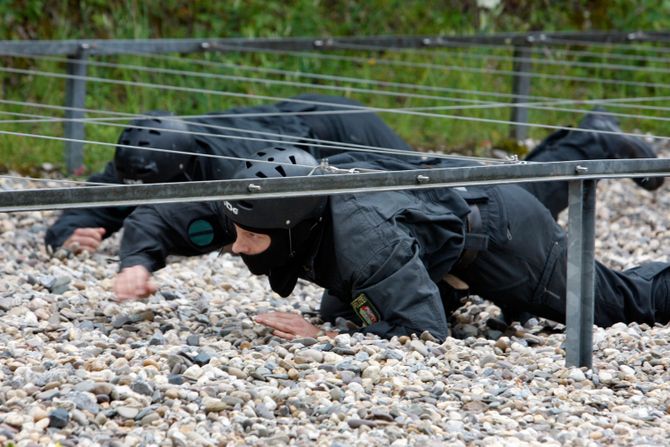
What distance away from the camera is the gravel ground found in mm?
4293

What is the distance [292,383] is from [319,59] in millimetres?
7671

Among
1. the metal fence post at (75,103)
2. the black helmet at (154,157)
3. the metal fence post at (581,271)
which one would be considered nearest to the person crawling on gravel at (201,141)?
the black helmet at (154,157)

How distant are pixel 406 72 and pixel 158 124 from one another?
193 inches

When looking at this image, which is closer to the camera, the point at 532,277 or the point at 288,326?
the point at 288,326

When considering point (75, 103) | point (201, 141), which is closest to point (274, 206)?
point (201, 141)

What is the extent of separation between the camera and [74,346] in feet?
17.2

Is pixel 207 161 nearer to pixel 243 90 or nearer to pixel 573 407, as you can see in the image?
pixel 573 407

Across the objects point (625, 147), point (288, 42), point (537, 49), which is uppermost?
point (288, 42)

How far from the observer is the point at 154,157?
736 cm

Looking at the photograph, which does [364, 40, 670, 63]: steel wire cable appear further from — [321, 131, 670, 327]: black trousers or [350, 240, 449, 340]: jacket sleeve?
[350, 240, 449, 340]: jacket sleeve

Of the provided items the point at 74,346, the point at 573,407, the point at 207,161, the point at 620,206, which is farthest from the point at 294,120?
the point at 573,407

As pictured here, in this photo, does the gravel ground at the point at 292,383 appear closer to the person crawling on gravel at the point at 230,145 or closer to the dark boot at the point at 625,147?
the person crawling on gravel at the point at 230,145

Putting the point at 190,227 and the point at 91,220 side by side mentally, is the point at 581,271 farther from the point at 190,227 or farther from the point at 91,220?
the point at 91,220

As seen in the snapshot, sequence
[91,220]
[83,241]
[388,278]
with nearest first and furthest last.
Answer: [388,278], [83,241], [91,220]
